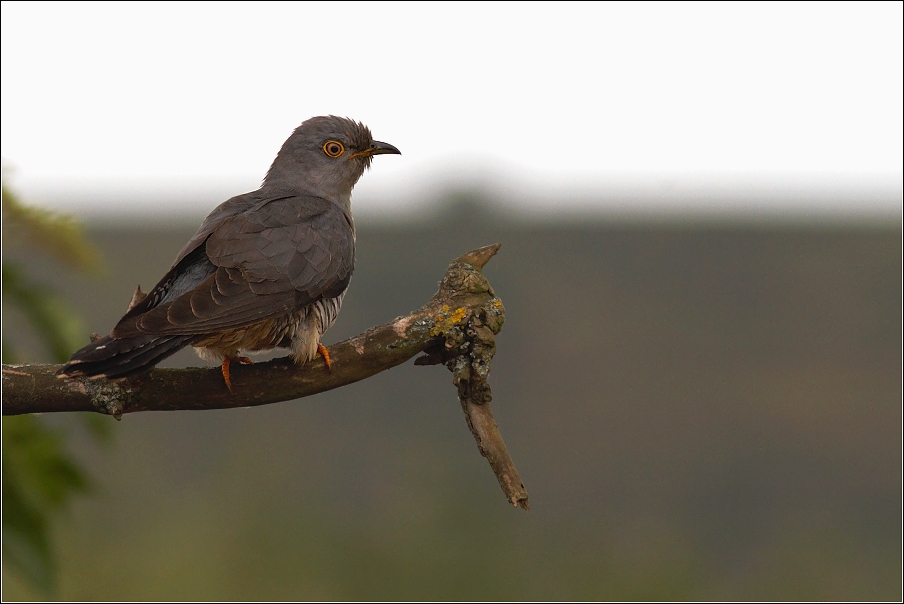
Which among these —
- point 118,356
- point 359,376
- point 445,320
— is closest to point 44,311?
point 118,356

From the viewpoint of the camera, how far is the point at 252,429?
48.2 metres

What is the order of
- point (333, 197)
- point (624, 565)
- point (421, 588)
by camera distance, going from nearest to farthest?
point (333, 197) → point (421, 588) → point (624, 565)

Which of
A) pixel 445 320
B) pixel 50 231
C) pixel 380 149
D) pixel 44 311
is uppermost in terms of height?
pixel 380 149

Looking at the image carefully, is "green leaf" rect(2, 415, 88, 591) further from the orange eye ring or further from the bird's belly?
the orange eye ring

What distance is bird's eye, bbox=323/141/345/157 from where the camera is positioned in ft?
19.6

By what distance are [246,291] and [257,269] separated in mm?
184

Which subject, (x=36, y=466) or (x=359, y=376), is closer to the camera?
(x=359, y=376)

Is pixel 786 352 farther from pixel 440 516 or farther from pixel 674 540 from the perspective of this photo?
pixel 440 516

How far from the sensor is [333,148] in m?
5.99

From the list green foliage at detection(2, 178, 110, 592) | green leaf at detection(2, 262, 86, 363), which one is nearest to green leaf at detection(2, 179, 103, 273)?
green foliage at detection(2, 178, 110, 592)

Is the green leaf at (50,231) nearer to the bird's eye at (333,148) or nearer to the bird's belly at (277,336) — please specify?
the bird's belly at (277,336)

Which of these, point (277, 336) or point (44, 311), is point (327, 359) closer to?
point (277, 336)

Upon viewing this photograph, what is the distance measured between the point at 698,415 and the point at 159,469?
2833 centimetres

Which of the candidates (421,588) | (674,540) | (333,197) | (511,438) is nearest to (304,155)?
(333,197)
